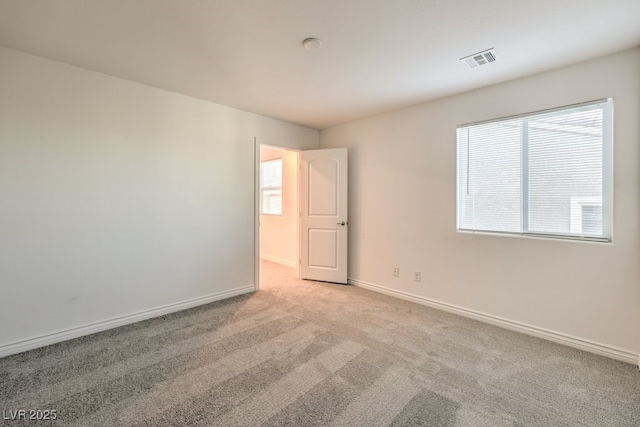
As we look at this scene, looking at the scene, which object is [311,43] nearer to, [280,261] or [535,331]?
[535,331]

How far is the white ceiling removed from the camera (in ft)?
5.94

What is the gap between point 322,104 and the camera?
11.7 ft

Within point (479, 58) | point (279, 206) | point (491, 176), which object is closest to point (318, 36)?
point (479, 58)

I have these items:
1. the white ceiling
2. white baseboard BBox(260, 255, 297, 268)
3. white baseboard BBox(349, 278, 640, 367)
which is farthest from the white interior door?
the white ceiling

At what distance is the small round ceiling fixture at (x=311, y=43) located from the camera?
214cm

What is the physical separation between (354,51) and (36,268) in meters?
3.24

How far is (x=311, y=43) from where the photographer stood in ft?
7.14

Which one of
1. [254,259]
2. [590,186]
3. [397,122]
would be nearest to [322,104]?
[397,122]

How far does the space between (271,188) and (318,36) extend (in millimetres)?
4157

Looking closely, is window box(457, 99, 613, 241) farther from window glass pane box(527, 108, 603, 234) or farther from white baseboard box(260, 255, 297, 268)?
white baseboard box(260, 255, 297, 268)

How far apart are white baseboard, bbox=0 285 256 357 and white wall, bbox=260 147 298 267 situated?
188 cm

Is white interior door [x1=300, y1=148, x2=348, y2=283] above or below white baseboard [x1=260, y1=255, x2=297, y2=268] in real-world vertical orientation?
above

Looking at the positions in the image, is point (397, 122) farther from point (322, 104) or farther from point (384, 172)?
point (322, 104)

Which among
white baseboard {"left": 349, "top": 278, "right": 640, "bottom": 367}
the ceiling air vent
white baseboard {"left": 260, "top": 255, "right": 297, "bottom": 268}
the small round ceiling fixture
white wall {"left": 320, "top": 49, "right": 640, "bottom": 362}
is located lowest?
white baseboard {"left": 349, "top": 278, "right": 640, "bottom": 367}
